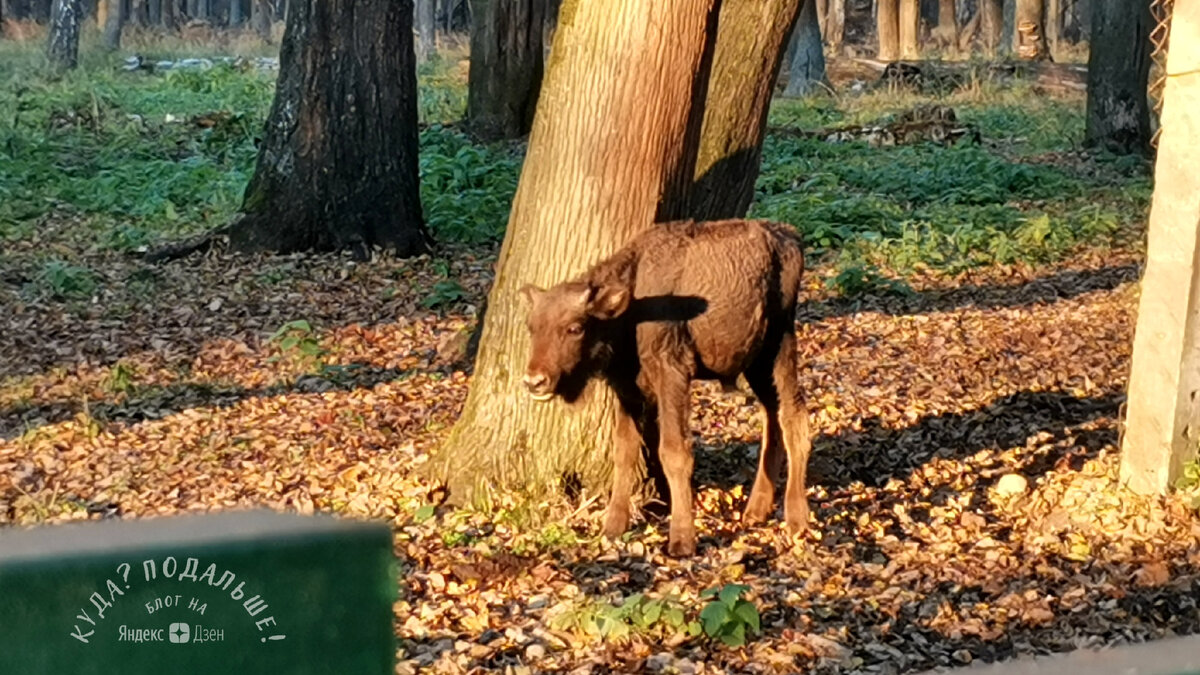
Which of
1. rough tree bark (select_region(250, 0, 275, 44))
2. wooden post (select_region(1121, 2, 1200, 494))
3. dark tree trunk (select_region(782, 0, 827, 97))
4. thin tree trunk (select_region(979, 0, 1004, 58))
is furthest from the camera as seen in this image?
rough tree bark (select_region(250, 0, 275, 44))

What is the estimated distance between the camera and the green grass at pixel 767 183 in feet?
49.4

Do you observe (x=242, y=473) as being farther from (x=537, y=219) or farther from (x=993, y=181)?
(x=993, y=181)

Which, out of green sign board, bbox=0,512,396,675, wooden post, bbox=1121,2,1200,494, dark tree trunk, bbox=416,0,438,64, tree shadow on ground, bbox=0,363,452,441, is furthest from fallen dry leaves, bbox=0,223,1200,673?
dark tree trunk, bbox=416,0,438,64

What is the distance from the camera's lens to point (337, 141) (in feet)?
46.0

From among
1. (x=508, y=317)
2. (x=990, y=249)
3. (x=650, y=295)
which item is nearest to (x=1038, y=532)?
(x=650, y=295)

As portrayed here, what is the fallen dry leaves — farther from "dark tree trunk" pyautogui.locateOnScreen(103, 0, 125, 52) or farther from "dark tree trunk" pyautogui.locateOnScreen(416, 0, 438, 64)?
"dark tree trunk" pyautogui.locateOnScreen(103, 0, 125, 52)

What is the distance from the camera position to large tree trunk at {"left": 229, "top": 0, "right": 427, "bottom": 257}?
14000mm

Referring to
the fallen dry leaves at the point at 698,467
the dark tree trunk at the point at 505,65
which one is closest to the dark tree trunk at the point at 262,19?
the dark tree trunk at the point at 505,65

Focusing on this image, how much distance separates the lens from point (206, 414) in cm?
959

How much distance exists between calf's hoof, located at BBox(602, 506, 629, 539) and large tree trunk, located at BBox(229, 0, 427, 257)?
6.97 meters

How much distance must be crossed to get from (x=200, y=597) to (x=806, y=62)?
1171 inches

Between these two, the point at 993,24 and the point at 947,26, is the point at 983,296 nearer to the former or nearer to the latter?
the point at 993,24

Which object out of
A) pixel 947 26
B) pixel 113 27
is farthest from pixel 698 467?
pixel 947 26

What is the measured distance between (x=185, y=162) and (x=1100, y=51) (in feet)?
38.7
